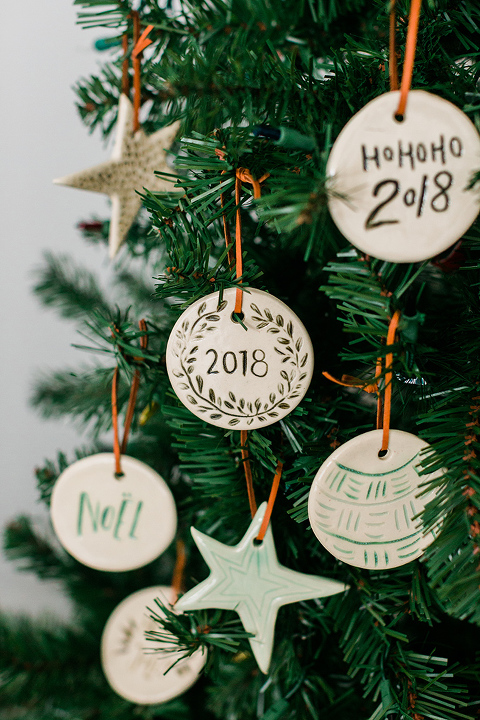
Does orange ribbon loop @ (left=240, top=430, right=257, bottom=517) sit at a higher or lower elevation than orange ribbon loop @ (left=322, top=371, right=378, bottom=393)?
lower

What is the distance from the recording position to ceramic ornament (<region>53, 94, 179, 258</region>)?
0.41 metres

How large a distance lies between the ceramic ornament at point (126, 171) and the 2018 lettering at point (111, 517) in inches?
8.0

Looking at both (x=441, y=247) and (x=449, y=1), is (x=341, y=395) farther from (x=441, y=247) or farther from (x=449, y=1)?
(x=449, y=1)

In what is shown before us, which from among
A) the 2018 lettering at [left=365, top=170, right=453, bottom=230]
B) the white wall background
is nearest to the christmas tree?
the 2018 lettering at [left=365, top=170, right=453, bottom=230]

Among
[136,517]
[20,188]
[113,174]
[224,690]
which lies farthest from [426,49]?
[20,188]

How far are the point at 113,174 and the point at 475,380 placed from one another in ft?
1.02

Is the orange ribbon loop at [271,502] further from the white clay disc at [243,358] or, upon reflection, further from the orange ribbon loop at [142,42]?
the orange ribbon loop at [142,42]

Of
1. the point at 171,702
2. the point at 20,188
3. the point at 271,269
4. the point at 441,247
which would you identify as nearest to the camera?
the point at 441,247

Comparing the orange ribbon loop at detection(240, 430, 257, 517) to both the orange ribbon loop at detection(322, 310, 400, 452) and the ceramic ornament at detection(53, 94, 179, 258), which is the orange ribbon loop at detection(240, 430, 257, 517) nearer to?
the orange ribbon loop at detection(322, 310, 400, 452)

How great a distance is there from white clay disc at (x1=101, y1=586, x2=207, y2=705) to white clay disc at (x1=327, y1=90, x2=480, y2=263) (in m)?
0.41

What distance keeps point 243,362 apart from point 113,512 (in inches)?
7.7

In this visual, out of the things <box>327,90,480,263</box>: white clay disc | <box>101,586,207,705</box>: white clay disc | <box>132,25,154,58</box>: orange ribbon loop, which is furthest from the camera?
<box>101,586,207,705</box>: white clay disc

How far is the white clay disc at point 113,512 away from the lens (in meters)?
0.41

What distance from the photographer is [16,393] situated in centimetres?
93
